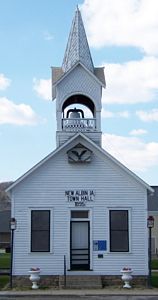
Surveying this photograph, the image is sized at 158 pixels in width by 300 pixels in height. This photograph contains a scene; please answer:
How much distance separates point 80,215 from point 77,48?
9009 millimetres

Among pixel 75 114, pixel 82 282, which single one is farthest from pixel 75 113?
pixel 82 282

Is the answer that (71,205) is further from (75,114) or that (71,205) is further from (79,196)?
(75,114)

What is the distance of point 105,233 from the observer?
25609 millimetres

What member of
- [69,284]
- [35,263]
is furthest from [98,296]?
[35,263]

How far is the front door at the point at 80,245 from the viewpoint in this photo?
25.8 meters

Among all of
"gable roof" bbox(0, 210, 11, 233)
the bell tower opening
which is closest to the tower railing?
the bell tower opening

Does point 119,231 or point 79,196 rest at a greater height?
point 79,196

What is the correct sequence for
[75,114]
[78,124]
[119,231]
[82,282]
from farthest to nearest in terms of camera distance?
[75,114]
[78,124]
[119,231]
[82,282]

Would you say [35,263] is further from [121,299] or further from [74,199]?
[121,299]

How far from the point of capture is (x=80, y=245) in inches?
1024

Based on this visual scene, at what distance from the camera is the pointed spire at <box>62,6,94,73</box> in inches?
1126

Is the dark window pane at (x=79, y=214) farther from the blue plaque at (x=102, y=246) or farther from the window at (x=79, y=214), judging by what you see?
the blue plaque at (x=102, y=246)

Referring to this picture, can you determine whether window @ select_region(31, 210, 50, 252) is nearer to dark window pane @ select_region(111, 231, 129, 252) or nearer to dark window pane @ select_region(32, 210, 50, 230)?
dark window pane @ select_region(32, 210, 50, 230)

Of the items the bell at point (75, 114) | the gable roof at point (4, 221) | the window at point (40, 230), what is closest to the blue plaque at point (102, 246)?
the window at point (40, 230)
